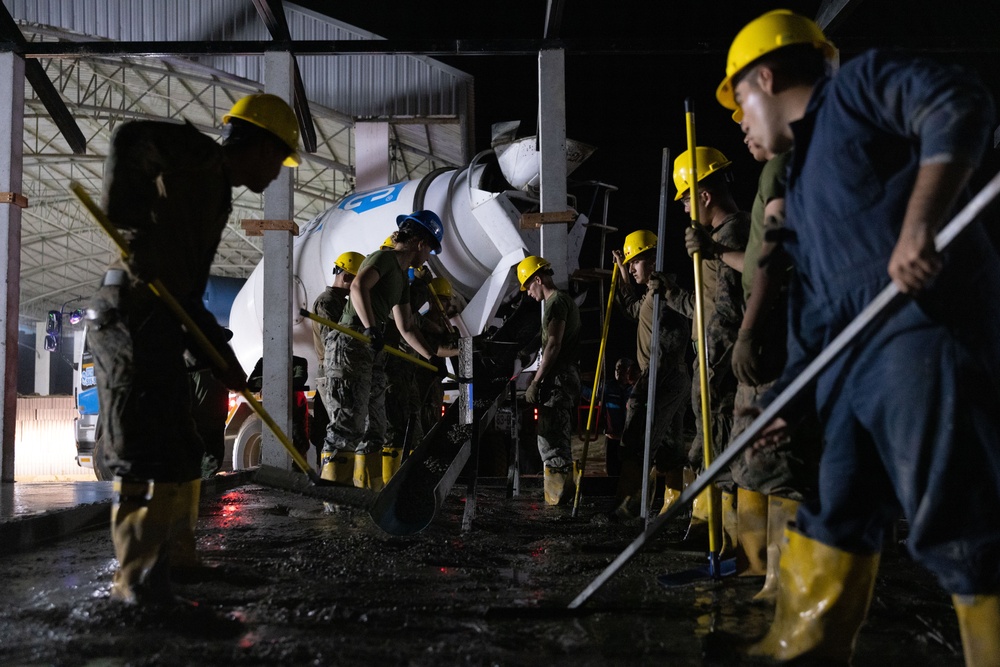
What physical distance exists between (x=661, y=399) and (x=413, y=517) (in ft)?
6.80

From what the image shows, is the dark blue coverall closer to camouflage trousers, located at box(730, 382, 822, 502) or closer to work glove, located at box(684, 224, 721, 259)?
camouflage trousers, located at box(730, 382, 822, 502)

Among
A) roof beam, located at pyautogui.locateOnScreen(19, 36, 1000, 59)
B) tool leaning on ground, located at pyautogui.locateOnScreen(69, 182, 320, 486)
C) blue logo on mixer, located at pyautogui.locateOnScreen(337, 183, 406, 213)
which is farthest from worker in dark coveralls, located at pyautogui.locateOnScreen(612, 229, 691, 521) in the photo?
blue logo on mixer, located at pyautogui.locateOnScreen(337, 183, 406, 213)

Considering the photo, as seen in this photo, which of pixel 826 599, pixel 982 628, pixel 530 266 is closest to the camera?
pixel 982 628

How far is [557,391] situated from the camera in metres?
5.91

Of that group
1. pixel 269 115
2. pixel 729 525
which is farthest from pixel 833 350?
pixel 269 115

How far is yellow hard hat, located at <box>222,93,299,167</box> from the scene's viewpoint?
10.8ft

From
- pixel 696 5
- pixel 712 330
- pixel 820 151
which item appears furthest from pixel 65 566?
pixel 696 5

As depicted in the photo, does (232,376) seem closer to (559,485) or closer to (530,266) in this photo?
(559,485)

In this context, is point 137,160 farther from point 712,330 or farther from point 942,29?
point 942,29

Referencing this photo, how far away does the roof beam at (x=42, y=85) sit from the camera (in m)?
6.43

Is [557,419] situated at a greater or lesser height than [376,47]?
lesser

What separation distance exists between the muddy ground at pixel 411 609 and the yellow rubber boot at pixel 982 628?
46cm

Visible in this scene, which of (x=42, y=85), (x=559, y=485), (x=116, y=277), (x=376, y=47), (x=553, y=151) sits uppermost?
(x=376, y=47)

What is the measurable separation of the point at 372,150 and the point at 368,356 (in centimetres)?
792
